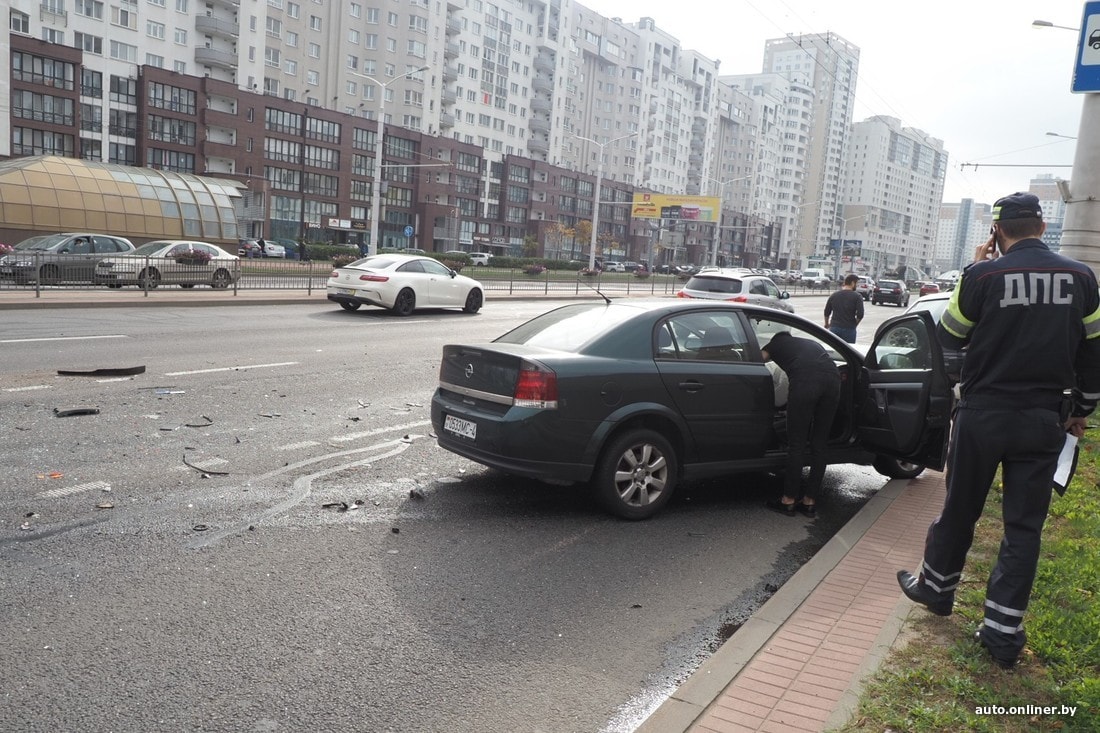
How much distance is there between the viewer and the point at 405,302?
67.5 ft

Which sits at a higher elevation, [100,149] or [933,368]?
[100,149]

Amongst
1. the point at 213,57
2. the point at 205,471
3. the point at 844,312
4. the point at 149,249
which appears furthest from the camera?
the point at 213,57

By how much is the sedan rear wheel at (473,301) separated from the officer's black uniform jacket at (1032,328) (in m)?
19.4

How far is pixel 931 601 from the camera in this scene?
13.4ft

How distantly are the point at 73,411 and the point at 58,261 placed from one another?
49.4ft

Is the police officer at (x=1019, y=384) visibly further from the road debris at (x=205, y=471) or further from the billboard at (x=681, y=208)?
the billboard at (x=681, y=208)

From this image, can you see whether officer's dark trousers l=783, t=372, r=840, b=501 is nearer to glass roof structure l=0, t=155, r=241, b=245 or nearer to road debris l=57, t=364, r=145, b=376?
road debris l=57, t=364, r=145, b=376

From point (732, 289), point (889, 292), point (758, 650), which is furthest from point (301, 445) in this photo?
point (889, 292)

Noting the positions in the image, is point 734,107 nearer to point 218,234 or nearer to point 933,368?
point 218,234

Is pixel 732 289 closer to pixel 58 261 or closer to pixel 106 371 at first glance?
pixel 106 371

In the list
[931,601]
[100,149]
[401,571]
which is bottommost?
[401,571]

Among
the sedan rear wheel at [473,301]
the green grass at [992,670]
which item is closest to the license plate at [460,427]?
the green grass at [992,670]

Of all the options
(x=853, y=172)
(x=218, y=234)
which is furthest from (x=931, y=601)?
(x=853, y=172)

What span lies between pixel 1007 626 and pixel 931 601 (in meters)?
0.43
